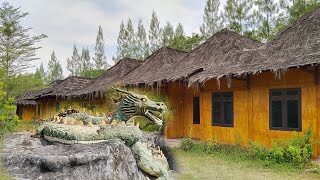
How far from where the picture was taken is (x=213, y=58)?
39.2ft

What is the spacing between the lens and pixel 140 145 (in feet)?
8.56

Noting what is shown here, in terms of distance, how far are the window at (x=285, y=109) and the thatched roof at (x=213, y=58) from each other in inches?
65.5

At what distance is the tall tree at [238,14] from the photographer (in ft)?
69.4

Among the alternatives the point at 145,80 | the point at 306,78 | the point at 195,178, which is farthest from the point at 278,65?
the point at 145,80

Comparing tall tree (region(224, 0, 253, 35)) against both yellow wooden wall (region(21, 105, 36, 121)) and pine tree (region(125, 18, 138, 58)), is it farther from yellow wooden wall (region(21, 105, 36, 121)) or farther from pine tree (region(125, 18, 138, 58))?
yellow wooden wall (region(21, 105, 36, 121))

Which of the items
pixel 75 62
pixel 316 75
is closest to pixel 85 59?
pixel 75 62

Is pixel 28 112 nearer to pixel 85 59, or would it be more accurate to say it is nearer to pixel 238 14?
pixel 85 59

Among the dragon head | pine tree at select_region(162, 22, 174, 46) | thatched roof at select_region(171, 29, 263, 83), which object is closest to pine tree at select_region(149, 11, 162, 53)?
pine tree at select_region(162, 22, 174, 46)

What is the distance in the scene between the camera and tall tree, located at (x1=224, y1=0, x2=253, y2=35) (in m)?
Answer: 21.1

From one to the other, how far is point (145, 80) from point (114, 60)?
18776 mm

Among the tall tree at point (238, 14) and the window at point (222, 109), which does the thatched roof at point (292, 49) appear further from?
the tall tree at point (238, 14)

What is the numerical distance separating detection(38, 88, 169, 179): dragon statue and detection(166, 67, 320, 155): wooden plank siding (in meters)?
6.50

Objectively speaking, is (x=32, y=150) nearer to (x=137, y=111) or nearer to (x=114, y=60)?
(x=137, y=111)

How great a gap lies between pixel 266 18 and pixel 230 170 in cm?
1566
